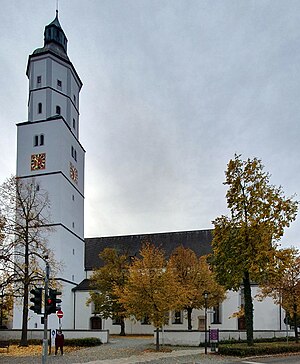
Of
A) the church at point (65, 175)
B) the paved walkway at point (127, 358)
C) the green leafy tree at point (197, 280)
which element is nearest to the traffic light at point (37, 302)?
the paved walkway at point (127, 358)

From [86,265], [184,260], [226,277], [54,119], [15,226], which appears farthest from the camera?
[86,265]

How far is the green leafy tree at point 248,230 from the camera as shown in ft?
93.0

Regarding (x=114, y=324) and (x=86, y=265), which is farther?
(x=86, y=265)

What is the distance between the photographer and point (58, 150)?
5019 centimetres

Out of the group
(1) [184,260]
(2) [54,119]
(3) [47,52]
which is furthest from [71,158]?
(1) [184,260]

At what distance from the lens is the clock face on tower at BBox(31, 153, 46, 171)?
5031 cm

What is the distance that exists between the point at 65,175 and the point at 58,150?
265 cm

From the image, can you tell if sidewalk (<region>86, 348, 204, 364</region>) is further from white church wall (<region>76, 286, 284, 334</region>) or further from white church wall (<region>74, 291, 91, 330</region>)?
white church wall (<region>74, 291, 91, 330</region>)

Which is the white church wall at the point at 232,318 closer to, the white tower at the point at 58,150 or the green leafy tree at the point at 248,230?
the white tower at the point at 58,150

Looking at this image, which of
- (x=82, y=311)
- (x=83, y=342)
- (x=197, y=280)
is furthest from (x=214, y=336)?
(x=82, y=311)

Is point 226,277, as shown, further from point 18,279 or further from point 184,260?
point 184,260

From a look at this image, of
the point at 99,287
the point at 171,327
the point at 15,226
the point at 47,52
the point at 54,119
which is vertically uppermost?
the point at 47,52

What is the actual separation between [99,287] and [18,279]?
1760 cm

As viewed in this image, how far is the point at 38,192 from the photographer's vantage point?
162 feet
